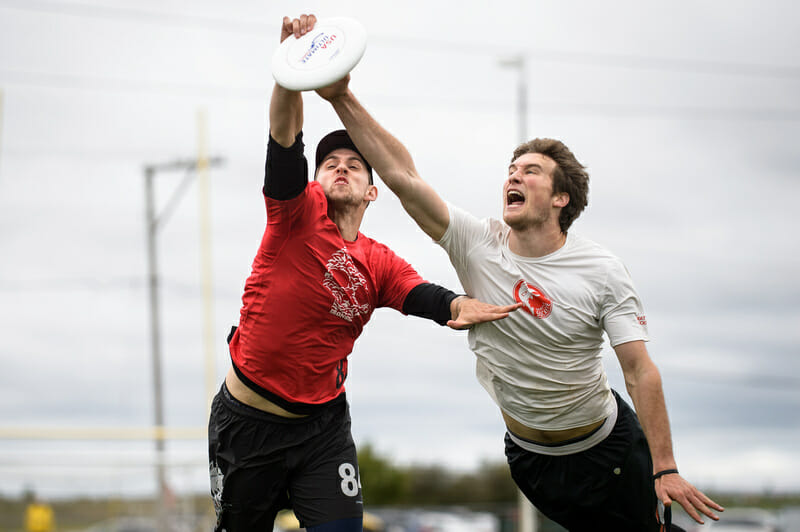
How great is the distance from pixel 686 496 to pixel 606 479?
880 millimetres

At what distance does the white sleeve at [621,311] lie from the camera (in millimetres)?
4340

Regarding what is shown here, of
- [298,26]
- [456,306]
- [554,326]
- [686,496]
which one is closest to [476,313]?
[456,306]

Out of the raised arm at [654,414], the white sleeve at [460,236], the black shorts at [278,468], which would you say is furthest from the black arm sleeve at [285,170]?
the raised arm at [654,414]

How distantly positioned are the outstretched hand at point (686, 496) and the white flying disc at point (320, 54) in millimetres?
2341

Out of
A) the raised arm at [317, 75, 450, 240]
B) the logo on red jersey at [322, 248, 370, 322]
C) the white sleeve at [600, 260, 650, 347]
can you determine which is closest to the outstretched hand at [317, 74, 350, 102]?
the raised arm at [317, 75, 450, 240]

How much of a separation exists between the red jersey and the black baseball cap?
1.31ft

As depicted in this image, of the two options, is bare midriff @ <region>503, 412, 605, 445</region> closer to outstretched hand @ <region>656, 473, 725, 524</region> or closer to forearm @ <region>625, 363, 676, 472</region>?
forearm @ <region>625, 363, 676, 472</region>

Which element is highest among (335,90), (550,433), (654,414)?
(335,90)

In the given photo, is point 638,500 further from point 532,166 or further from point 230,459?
point 230,459

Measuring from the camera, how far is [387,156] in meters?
4.25

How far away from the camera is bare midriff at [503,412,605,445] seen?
15.7ft

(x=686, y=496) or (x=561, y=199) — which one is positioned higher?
(x=561, y=199)

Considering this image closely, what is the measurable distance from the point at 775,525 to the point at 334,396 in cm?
1853

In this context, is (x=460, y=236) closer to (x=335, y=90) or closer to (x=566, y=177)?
(x=566, y=177)
